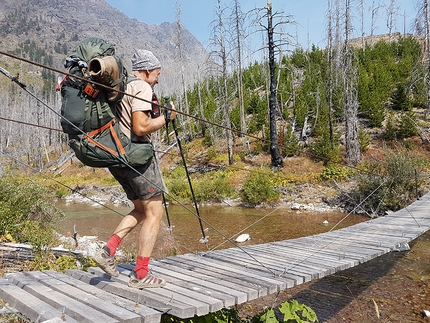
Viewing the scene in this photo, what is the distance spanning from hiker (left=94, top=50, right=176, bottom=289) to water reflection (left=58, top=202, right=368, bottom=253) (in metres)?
4.43

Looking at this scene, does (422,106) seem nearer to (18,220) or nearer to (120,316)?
(18,220)

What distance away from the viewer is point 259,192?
13250mm

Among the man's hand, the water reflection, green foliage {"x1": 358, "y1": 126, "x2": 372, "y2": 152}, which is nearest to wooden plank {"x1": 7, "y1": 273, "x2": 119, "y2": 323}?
the man's hand

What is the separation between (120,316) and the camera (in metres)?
2.10

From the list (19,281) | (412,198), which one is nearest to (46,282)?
(19,281)

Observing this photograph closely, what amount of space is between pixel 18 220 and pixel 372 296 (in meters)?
6.02

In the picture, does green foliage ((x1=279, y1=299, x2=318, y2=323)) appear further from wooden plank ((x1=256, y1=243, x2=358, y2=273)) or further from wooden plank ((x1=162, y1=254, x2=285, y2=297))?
wooden plank ((x1=256, y1=243, x2=358, y2=273))

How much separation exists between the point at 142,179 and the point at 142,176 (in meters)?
0.03

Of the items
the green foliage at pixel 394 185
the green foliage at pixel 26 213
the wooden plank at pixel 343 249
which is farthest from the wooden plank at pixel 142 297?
the green foliage at pixel 394 185

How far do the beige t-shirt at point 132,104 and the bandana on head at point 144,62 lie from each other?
0.17 metres

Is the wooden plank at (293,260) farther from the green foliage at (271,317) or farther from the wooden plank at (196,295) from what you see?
the wooden plank at (196,295)

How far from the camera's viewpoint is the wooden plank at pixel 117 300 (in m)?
2.19

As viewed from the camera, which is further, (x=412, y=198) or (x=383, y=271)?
(x=412, y=198)

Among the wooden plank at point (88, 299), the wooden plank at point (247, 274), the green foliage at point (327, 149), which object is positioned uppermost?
the wooden plank at point (88, 299)
